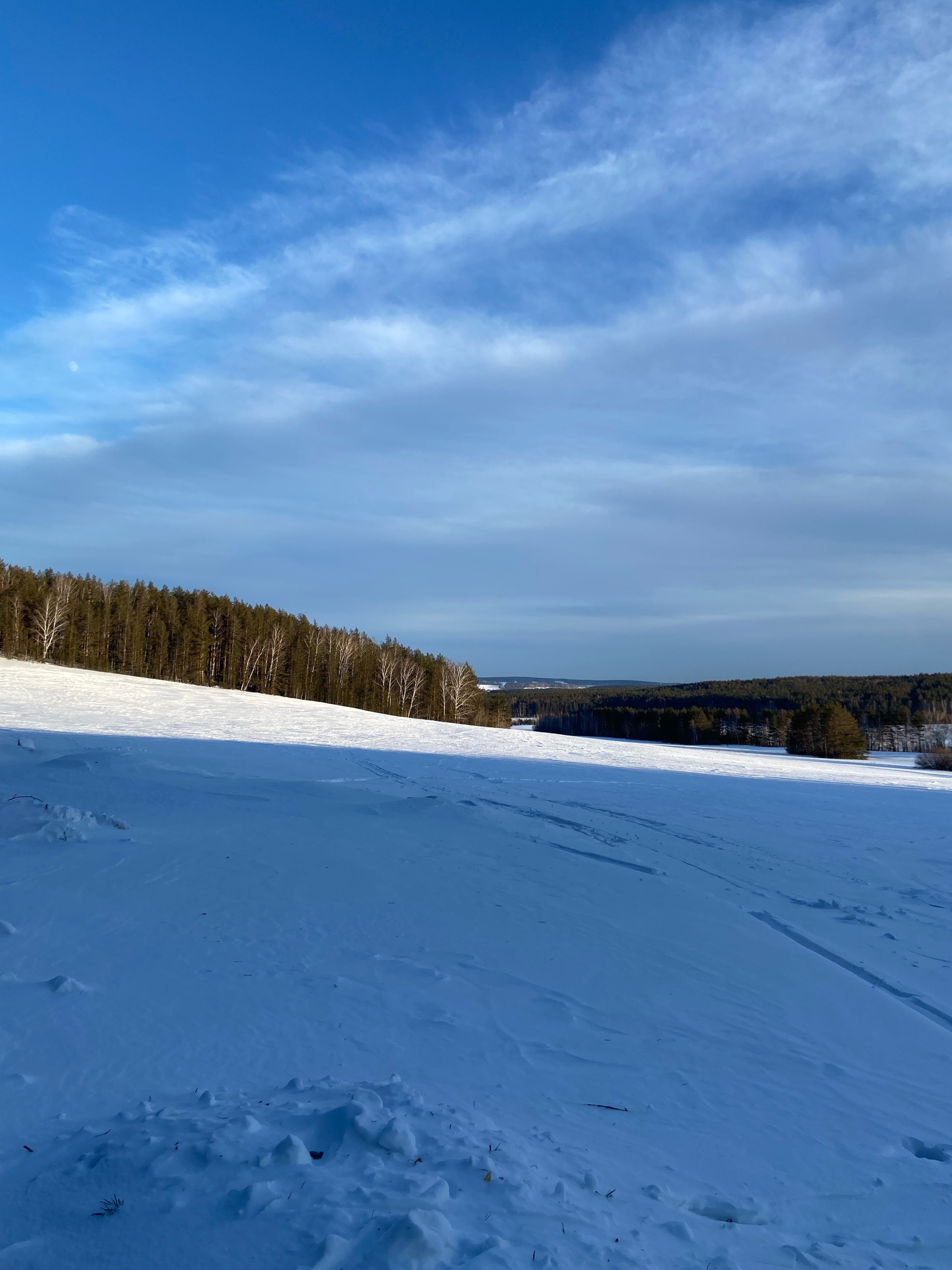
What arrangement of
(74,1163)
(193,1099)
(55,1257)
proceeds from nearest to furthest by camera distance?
1. (55,1257)
2. (74,1163)
3. (193,1099)

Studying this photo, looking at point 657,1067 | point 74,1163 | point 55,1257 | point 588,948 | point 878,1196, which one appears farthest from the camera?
point 588,948

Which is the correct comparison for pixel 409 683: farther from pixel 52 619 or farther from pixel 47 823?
pixel 47 823

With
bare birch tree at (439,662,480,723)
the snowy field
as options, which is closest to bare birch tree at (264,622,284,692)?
bare birch tree at (439,662,480,723)

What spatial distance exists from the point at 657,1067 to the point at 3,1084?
368 cm

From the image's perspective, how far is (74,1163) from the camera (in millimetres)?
3125

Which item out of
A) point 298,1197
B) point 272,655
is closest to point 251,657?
point 272,655

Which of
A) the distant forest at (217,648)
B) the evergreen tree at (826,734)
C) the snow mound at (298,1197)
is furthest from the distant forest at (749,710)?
the snow mound at (298,1197)

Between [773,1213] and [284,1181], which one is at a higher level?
[284,1181]

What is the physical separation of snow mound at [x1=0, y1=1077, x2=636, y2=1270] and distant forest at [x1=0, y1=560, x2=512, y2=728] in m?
56.3

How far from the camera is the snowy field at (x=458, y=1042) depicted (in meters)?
2.89

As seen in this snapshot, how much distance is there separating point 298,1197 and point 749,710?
10796 centimetres

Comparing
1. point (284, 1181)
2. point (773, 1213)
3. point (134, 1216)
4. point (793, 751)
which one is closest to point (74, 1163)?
point (134, 1216)

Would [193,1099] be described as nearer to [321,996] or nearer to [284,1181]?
[284,1181]

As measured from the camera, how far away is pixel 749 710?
103m
